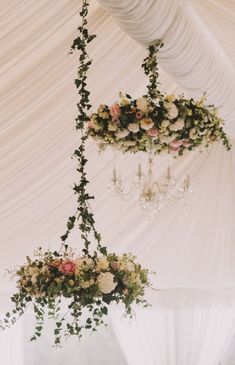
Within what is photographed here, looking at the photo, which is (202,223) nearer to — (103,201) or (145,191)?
(103,201)

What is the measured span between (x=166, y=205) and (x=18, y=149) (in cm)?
214

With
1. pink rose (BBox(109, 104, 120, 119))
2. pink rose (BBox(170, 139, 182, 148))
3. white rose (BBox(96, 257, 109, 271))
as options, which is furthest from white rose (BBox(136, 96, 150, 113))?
white rose (BBox(96, 257, 109, 271))

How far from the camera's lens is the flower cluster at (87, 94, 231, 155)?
313 cm

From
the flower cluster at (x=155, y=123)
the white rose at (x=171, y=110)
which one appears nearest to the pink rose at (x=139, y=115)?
the flower cluster at (x=155, y=123)

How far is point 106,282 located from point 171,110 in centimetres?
85

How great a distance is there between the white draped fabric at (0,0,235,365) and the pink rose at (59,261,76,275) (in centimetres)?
109

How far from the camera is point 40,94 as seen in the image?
4.54 meters

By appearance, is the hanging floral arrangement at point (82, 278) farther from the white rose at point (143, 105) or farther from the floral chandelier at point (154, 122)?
the white rose at point (143, 105)

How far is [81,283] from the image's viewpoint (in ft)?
10.6

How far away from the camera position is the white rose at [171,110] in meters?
3.10

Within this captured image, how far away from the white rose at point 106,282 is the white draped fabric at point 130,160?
1074mm

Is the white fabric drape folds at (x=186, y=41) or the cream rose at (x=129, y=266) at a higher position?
the white fabric drape folds at (x=186, y=41)

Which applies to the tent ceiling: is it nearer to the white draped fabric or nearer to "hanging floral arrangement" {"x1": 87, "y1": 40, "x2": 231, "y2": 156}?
the white draped fabric

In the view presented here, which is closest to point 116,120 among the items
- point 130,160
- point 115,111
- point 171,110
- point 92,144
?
point 115,111
